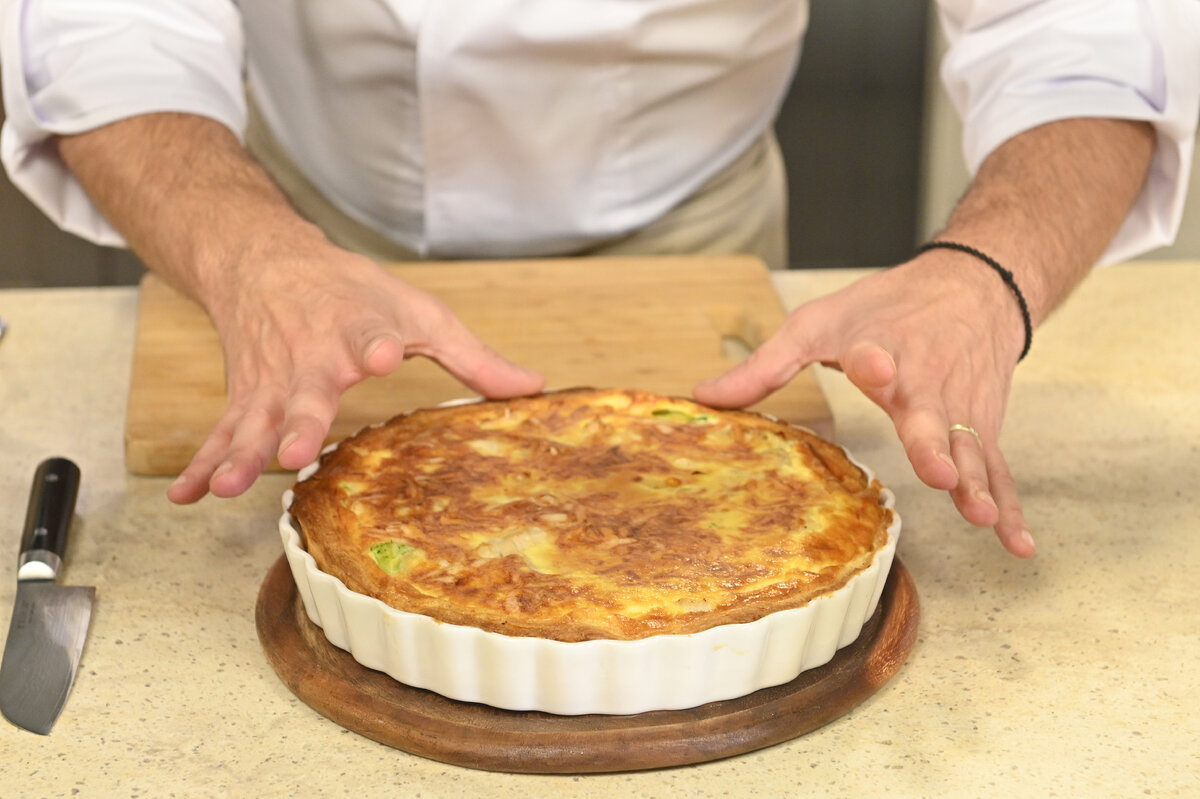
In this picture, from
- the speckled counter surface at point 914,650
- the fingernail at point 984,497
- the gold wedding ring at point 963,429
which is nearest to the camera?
the speckled counter surface at point 914,650

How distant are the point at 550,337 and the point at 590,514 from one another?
2.30 ft

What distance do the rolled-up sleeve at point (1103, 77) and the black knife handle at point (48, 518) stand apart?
1.28 m

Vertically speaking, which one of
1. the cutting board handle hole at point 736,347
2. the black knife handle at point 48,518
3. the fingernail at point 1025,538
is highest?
the fingernail at point 1025,538

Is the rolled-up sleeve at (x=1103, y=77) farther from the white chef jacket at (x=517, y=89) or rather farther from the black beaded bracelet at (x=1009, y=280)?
the black beaded bracelet at (x=1009, y=280)

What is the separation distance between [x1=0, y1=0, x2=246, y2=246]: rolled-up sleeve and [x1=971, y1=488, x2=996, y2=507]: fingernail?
4.04 feet

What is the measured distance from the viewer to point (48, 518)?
1354mm

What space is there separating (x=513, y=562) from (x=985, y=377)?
0.57 m

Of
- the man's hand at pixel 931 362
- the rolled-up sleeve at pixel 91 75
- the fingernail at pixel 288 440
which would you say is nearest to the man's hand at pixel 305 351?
the fingernail at pixel 288 440

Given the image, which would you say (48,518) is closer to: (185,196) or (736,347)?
(185,196)

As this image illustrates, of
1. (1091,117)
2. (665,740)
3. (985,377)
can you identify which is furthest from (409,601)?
(1091,117)

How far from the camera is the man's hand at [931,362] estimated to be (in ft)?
4.03

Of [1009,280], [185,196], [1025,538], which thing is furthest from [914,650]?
[185,196]

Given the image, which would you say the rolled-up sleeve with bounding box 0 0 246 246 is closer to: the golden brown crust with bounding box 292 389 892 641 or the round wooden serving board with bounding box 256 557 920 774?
the golden brown crust with bounding box 292 389 892 641

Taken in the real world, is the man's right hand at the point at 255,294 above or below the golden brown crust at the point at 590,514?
above
